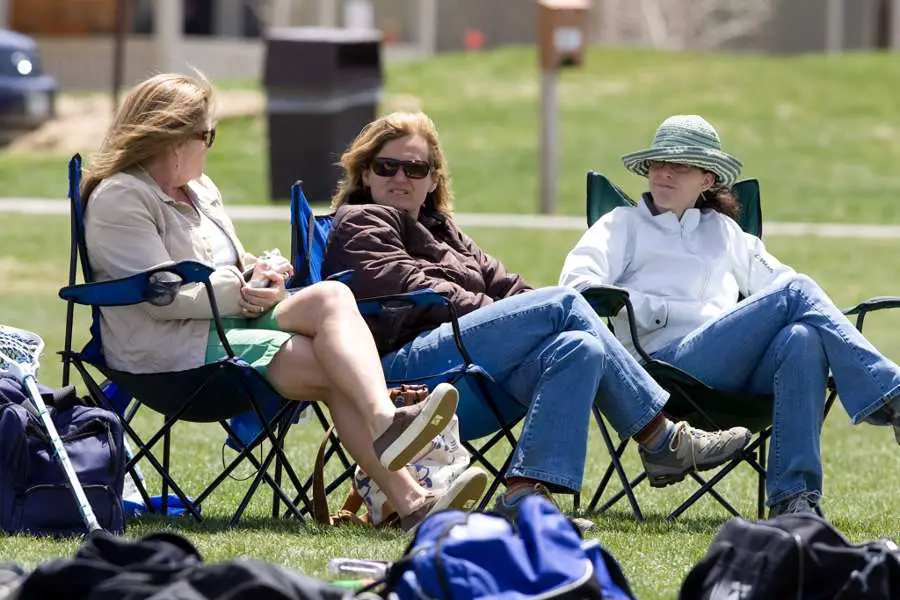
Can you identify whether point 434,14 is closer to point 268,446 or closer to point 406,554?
point 268,446

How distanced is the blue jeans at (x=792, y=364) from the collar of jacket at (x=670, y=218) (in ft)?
1.49

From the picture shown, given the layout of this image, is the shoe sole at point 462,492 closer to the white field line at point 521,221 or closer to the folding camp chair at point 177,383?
the folding camp chair at point 177,383

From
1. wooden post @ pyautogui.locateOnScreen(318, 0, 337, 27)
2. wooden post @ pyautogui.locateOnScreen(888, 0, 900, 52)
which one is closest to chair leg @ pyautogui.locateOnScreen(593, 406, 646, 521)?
wooden post @ pyautogui.locateOnScreen(318, 0, 337, 27)

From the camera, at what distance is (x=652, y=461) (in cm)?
529

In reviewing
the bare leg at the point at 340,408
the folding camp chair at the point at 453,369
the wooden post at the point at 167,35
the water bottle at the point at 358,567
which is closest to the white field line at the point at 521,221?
the folding camp chair at the point at 453,369

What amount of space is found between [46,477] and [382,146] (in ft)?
4.96

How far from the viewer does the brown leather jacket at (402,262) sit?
534cm

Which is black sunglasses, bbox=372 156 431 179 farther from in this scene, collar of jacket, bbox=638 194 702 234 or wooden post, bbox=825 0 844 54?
wooden post, bbox=825 0 844 54

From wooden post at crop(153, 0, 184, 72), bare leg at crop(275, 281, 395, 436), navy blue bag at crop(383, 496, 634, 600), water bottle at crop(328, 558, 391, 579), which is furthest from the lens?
wooden post at crop(153, 0, 184, 72)

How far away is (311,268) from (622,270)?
40.2 inches

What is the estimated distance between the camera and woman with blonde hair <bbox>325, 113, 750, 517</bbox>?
4.97 meters

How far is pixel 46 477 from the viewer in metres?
4.82

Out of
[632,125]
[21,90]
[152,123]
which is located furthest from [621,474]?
[632,125]

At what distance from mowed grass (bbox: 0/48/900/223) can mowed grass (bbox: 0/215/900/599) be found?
371 cm
